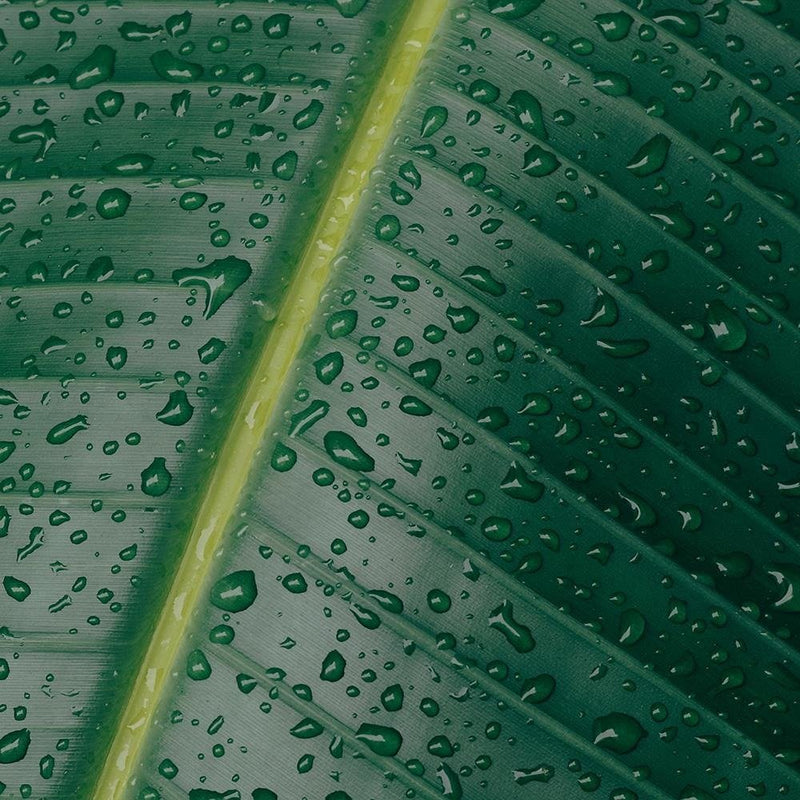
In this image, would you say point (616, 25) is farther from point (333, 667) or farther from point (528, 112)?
point (333, 667)

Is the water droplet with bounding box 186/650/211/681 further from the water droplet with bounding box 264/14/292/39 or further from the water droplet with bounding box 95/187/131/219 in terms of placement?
the water droplet with bounding box 264/14/292/39

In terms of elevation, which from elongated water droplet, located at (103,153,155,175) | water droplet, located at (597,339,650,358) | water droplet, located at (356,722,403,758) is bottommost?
water droplet, located at (356,722,403,758)

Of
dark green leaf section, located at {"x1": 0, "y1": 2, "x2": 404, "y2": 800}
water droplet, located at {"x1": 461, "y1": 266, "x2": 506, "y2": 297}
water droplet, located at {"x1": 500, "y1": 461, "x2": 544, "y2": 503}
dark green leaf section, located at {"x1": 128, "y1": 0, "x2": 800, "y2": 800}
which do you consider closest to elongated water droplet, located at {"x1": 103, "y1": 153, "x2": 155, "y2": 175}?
dark green leaf section, located at {"x1": 0, "y1": 2, "x2": 404, "y2": 800}

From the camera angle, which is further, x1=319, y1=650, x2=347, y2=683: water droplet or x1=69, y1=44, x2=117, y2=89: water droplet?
x1=69, y1=44, x2=117, y2=89: water droplet

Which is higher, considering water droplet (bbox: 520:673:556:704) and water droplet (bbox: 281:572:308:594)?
water droplet (bbox: 281:572:308:594)

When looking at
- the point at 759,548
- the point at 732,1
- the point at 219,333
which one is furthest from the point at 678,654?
the point at 732,1
